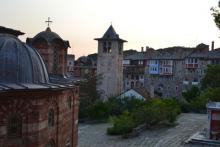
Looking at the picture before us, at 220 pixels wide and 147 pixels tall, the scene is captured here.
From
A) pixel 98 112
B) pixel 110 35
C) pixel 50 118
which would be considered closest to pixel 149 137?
pixel 98 112

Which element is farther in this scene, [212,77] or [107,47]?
[107,47]

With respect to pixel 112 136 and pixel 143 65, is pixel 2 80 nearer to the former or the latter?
pixel 112 136

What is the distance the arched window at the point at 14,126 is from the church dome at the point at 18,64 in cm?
167

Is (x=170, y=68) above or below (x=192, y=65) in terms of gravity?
below

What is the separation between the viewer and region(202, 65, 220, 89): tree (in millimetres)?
58006

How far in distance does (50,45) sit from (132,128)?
560 inches

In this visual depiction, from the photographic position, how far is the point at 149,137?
34125 millimetres

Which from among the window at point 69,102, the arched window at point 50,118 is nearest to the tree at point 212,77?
the window at point 69,102

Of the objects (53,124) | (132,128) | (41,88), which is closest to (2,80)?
(41,88)

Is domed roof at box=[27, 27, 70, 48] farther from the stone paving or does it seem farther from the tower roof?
the tower roof

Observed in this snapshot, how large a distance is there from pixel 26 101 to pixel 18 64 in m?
2.10

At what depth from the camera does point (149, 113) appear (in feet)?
122

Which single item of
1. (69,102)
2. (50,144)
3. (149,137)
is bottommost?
(149,137)

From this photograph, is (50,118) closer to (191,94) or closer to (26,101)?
(26,101)
